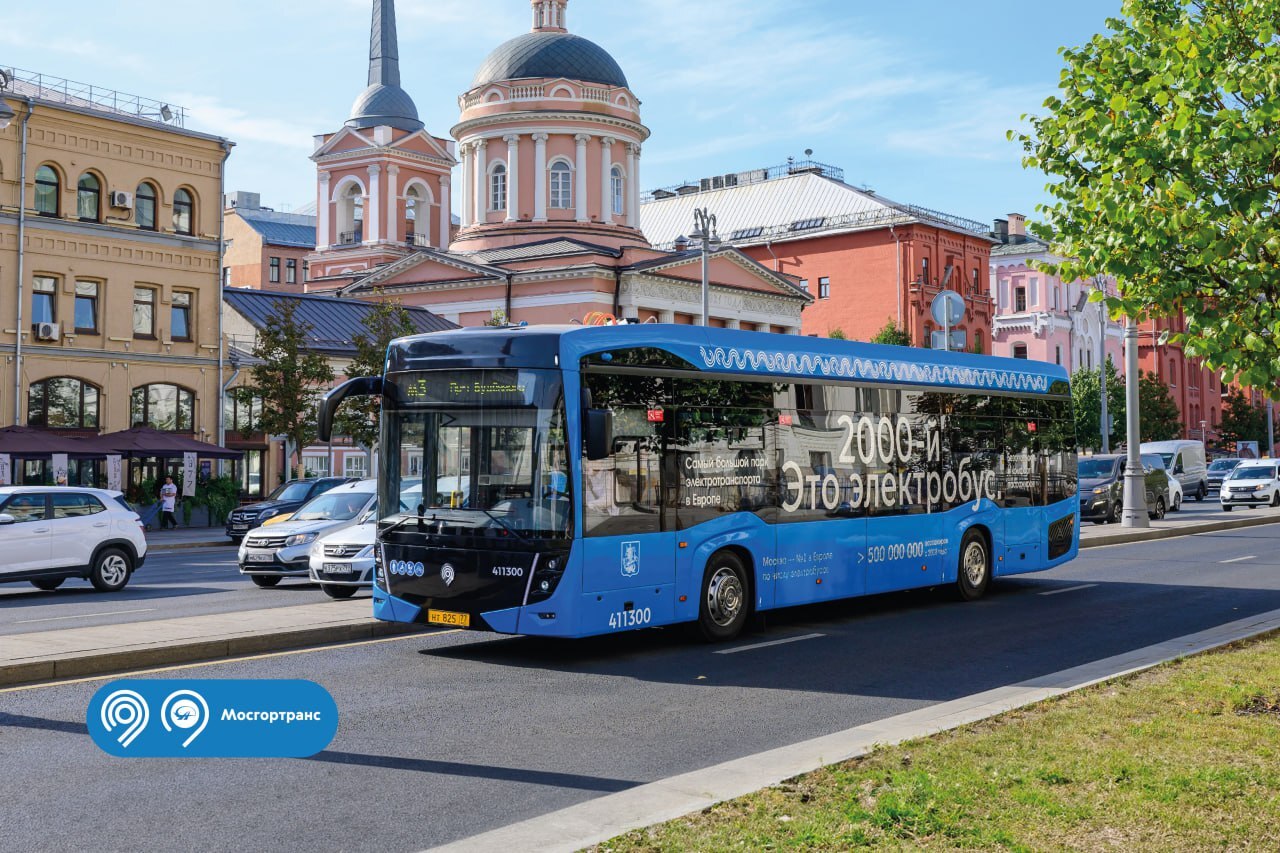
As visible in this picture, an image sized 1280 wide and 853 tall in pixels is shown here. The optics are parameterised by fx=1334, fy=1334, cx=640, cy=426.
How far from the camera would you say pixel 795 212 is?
87062 mm

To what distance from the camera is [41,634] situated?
12.8 m

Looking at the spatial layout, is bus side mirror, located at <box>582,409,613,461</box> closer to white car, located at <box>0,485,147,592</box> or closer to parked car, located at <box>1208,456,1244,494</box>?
white car, located at <box>0,485,147,592</box>

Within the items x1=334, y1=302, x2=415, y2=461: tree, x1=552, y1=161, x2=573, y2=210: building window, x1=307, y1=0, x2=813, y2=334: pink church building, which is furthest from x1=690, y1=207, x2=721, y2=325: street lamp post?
x1=334, y1=302, x2=415, y2=461: tree

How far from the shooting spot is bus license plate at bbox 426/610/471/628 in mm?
11945

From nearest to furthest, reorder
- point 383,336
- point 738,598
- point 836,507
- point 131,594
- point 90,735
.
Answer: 1. point 90,735
2. point 738,598
3. point 836,507
4. point 131,594
5. point 383,336

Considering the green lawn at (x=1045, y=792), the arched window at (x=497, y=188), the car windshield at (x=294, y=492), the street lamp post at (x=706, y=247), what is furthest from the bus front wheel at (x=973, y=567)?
the arched window at (x=497, y=188)

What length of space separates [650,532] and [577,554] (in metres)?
1.00

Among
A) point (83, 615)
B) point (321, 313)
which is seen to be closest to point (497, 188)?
point (321, 313)

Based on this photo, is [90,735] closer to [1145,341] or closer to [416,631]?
Result: [416,631]

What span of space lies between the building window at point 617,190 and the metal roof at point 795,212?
18.3m

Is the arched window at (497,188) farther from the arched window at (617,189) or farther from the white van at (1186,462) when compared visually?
the white van at (1186,462)

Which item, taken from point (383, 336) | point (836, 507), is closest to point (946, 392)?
point (836, 507)

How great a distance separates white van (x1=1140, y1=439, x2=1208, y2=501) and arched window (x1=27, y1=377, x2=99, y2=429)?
39984 millimetres

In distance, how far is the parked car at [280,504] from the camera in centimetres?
3045
